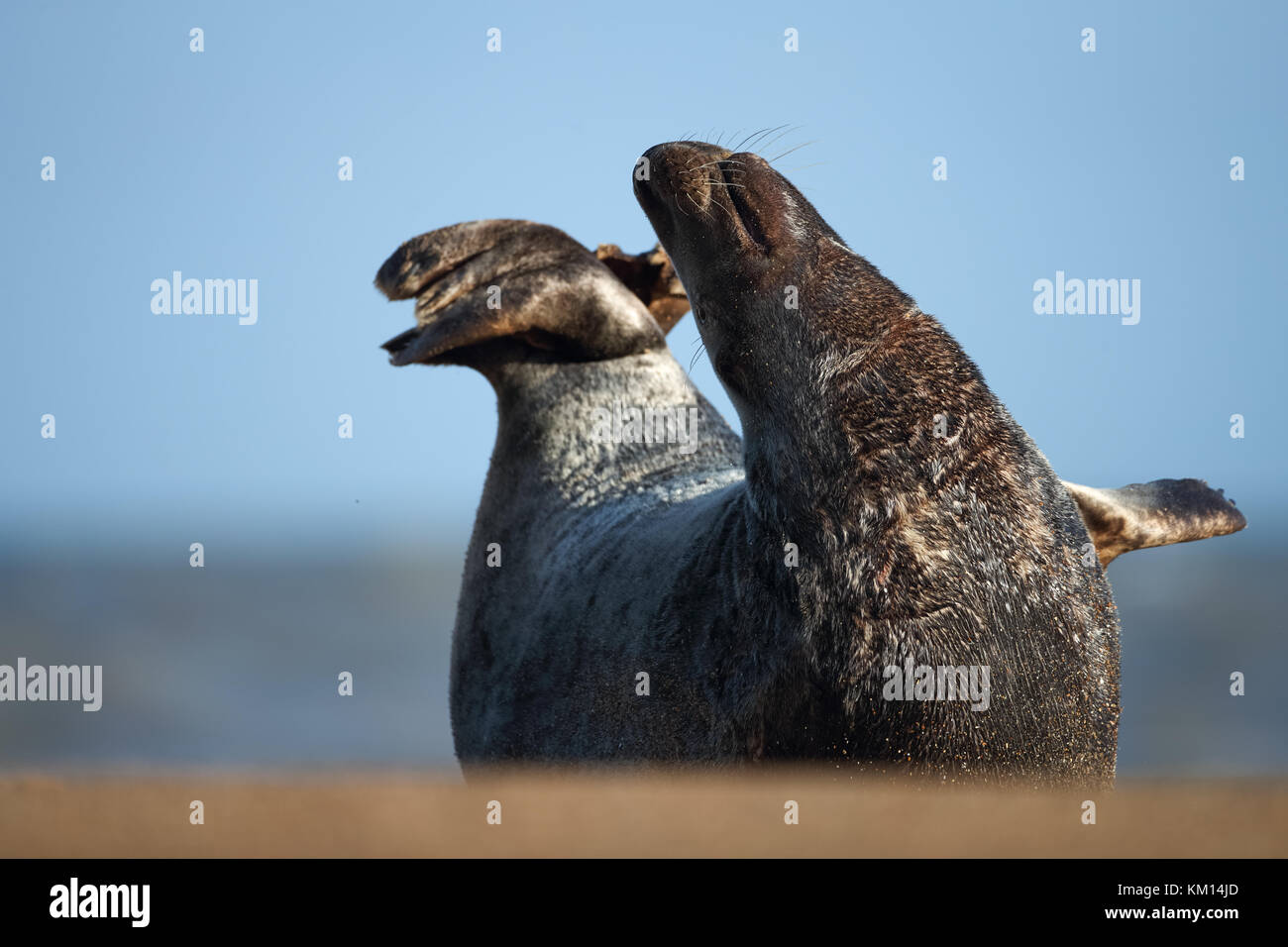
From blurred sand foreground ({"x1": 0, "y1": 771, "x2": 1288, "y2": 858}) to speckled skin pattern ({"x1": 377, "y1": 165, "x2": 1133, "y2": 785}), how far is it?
1443 mm

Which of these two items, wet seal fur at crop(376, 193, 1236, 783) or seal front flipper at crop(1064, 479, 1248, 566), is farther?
seal front flipper at crop(1064, 479, 1248, 566)

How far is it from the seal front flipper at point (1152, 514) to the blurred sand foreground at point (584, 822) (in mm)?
2735

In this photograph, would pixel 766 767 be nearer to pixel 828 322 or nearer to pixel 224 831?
pixel 828 322

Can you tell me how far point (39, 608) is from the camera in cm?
4266

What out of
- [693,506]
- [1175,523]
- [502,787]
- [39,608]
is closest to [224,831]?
[502,787]

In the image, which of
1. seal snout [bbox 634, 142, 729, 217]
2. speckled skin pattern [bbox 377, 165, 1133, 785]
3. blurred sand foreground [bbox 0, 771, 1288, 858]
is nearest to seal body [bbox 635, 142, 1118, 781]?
speckled skin pattern [bbox 377, 165, 1133, 785]

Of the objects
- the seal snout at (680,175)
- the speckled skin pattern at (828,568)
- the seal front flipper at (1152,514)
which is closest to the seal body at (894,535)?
the speckled skin pattern at (828,568)

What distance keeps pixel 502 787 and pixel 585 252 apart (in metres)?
4.87

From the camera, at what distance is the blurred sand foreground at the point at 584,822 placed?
6.48 ft

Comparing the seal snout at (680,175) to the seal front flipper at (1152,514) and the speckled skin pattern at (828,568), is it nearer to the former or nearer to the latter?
the speckled skin pattern at (828,568)

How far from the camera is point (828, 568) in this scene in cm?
376

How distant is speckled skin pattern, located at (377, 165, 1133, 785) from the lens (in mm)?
3691

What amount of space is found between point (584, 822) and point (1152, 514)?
142 inches

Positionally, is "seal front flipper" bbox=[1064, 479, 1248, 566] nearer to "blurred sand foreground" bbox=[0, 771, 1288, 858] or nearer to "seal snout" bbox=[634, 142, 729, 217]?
"seal snout" bbox=[634, 142, 729, 217]
